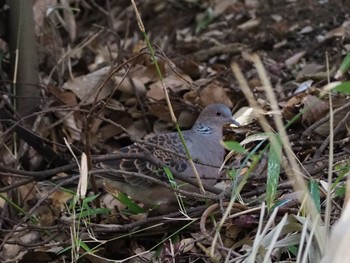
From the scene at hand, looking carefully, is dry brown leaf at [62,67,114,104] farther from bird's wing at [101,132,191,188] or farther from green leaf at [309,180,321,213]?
green leaf at [309,180,321,213]

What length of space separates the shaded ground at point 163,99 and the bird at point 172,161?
86mm

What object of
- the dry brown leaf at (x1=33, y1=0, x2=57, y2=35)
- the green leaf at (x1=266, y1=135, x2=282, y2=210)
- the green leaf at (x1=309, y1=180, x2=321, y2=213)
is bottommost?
the green leaf at (x1=309, y1=180, x2=321, y2=213)

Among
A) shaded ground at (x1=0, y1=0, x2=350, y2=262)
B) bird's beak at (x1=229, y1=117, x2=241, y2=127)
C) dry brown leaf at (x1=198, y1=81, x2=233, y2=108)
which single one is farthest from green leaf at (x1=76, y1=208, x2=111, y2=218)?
dry brown leaf at (x1=198, y1=81, x2=233, y2=108)

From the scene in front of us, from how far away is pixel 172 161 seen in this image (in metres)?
3.09

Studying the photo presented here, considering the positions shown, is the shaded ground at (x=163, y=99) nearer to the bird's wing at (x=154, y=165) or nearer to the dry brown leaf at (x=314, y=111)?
the dry brown leaf at (x=314, y=111)

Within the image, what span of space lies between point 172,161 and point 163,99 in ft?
2.20

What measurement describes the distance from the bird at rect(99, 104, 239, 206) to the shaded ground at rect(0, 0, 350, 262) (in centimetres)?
9

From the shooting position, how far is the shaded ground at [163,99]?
2.65m

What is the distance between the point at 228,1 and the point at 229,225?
2765mm

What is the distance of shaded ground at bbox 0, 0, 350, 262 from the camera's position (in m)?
2.65

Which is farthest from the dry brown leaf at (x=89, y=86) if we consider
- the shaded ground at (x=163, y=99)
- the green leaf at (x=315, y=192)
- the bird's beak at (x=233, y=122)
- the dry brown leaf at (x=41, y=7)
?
the green leaf at (x=315, y=192)

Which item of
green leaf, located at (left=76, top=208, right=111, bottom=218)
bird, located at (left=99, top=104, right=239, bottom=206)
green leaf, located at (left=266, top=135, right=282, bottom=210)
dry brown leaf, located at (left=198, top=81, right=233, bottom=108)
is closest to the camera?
green leaf, located at (left=266, top=135, right=282, bottom=210)

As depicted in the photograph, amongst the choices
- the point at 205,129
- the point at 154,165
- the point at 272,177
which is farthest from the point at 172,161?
the point at 272,177

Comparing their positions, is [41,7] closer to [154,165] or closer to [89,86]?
[89,86]
